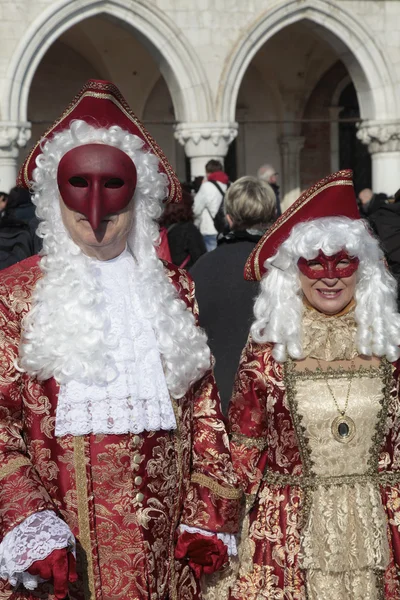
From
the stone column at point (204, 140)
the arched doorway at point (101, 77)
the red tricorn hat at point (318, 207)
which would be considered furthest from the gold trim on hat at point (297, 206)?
the arched doorway at point (101, 77)

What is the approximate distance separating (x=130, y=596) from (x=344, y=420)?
0.89 meters

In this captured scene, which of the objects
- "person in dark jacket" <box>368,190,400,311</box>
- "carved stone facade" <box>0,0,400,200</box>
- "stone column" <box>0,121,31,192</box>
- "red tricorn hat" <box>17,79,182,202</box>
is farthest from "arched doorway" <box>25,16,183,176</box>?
"red tricorn hat" <box>17,79,182,202</box>

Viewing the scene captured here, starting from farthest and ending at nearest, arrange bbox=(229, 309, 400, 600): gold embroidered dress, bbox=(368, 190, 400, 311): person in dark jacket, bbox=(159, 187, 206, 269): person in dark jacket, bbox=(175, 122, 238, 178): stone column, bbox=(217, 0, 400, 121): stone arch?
bbox=(217, 0, 400, 121): stone arch, bbox=(175, 122, 238, 178): stone column, bbox=(159, 187, 206, 269): person in dark jacket, bbox=(368, 190, 400, 311): person in dark jacket, bbox=(229, 309, 400, 600): gold embroidered dress

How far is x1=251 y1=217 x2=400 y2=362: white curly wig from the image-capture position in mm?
3090

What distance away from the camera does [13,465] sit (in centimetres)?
241

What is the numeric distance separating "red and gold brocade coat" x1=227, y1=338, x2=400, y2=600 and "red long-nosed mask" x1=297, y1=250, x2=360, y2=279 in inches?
10.6

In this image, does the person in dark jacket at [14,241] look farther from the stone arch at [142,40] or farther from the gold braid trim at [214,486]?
the stone arch at [142,40]

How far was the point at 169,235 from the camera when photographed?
245 inches

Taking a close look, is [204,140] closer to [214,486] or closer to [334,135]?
[334,135]

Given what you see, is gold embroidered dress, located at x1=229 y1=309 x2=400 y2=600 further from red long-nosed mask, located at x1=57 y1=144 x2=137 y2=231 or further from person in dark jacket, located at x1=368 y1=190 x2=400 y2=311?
person in dark jacket, located at x1=368 y1=190 x2=400 y2=311

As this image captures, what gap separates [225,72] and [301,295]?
9.13 m

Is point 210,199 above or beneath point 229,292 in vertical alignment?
above

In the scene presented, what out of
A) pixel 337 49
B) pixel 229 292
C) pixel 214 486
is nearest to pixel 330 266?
pixel 214 486

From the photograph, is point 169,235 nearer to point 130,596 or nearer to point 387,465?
point 387,465
